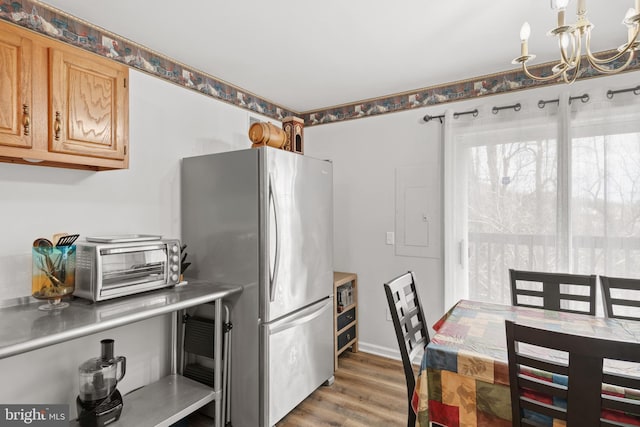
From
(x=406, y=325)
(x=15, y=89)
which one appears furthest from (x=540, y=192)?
(x=15, y=89)

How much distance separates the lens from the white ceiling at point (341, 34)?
181cm

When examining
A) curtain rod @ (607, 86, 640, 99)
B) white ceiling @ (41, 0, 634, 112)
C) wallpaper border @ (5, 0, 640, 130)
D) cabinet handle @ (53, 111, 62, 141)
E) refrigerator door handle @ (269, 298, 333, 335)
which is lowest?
refrigerator door handle @ (269, 298, 333, 335)

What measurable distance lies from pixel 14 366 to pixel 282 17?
2300 mm

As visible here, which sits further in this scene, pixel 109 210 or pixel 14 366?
pixel 109 210

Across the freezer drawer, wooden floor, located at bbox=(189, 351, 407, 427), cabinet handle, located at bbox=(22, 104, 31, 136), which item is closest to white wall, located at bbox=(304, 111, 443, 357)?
wooden floor, located at bbox=(189, 351, 407, 427)

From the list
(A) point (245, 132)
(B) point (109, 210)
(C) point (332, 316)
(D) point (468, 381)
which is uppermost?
(A) point (245, 132)

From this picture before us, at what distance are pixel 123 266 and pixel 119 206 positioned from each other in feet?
1.66

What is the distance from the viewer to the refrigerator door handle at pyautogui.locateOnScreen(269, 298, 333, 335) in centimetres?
215

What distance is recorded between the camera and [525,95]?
8.62 feet

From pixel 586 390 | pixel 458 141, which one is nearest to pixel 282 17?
pixel 458 141

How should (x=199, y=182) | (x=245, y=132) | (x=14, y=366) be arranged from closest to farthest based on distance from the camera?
(x=14, y=366) → (x=199, y=182) → (x=245, y=132)

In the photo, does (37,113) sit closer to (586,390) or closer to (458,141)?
(586,390)

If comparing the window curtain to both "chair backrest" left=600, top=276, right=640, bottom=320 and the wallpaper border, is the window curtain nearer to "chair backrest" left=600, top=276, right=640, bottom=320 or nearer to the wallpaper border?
the wallpaper border

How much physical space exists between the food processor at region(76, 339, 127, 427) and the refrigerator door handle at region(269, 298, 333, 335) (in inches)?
34.2
